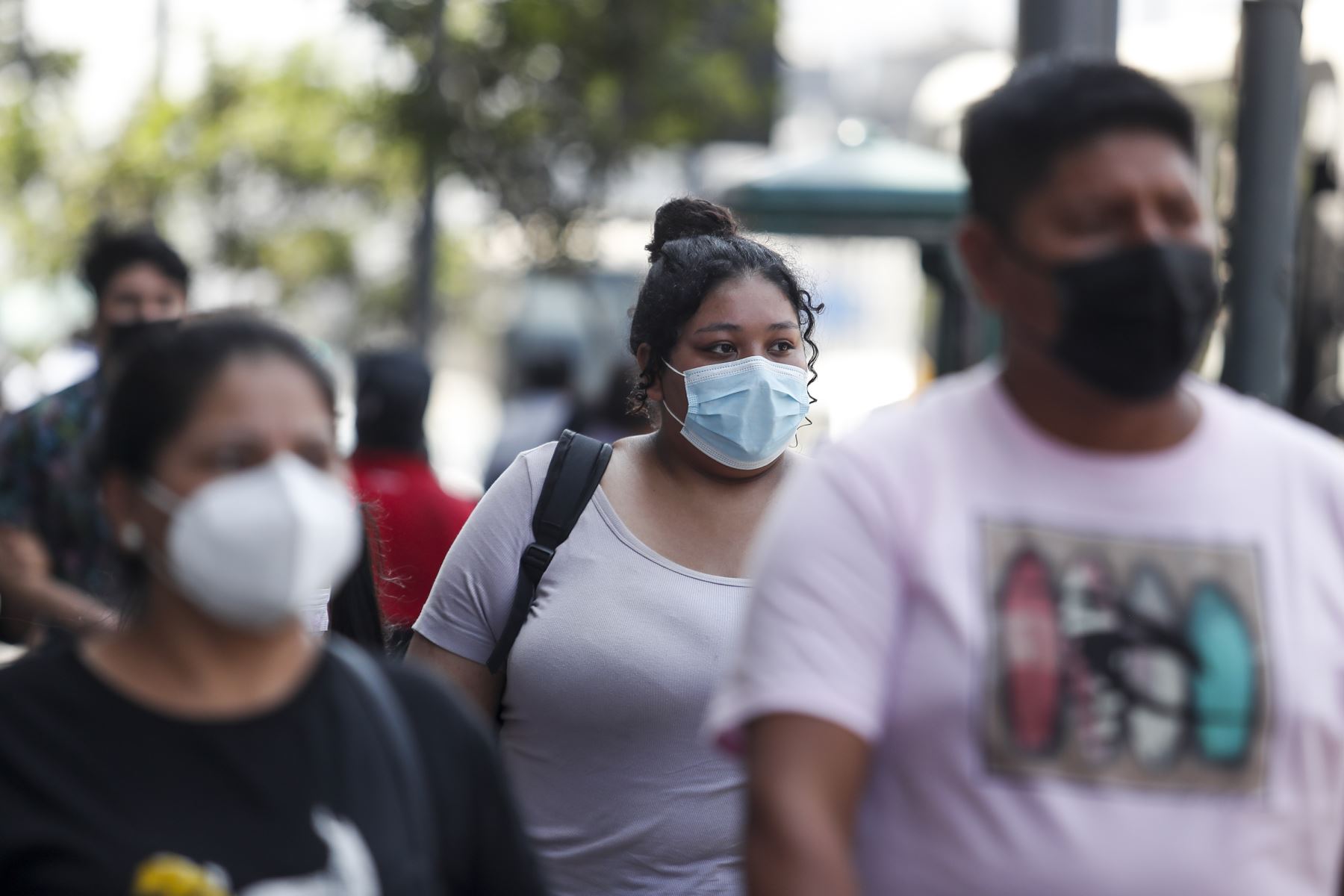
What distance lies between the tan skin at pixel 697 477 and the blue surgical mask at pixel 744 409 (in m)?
0.03

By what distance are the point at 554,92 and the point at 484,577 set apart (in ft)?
31.8

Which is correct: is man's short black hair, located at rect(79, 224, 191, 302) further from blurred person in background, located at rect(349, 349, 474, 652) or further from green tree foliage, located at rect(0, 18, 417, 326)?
green tree foliage, located at rect(0, 18, 417, 326)

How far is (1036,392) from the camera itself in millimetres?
2371

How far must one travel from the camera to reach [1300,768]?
226 cm

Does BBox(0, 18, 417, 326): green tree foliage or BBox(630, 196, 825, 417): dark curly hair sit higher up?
BBox(630, 196, 825, 417): dark curly hair

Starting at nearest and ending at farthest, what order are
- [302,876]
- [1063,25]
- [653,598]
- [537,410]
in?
[302,876], [653,598], [1063,25], [537,410]

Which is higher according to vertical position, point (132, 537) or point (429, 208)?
point (132, 537)

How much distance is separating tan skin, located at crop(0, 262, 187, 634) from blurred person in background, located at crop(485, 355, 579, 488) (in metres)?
4.00

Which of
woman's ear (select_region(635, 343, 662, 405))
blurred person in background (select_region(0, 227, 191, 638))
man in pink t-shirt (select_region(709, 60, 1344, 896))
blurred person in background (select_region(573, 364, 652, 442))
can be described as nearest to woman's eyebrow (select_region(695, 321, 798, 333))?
woman's ear (select_region(635, 343, 662, 405))

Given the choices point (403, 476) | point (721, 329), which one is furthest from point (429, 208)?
point (721, 329)

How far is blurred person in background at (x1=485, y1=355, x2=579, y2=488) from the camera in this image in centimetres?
999

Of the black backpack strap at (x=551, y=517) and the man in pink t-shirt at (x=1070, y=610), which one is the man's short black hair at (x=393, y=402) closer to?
the black backpack strap at (x=551, y=517)

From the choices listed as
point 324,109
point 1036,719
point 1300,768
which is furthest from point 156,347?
point 324,109

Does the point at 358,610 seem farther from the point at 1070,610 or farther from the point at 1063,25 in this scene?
the point at 1063,25
